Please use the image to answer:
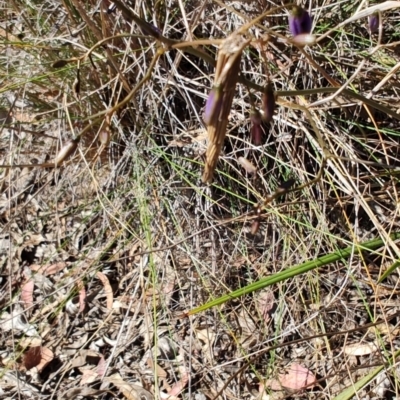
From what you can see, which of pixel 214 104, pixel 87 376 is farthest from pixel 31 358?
pixel 214 104

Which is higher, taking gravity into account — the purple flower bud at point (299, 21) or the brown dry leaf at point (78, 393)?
the purple flower bud at point (299, 21)

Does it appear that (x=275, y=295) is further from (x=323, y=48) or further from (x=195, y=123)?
(x=323, y=48)

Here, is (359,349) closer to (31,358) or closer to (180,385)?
(180,385)

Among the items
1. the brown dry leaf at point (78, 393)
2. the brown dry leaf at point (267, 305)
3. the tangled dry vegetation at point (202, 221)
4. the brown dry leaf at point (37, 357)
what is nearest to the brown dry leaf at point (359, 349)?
the tangled dry vegetation at point (202, 221)

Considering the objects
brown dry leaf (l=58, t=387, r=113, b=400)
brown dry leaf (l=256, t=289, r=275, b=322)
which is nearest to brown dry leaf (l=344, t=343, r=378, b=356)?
brown dry leaf (l=256, t=289, r=275, b=322)

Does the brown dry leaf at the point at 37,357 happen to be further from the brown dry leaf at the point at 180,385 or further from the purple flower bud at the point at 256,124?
the purple flower bud at the point at 256,124

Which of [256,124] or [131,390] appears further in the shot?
[131,390]

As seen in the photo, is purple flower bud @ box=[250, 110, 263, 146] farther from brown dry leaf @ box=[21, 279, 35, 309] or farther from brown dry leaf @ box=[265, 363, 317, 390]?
brown dry leaf @ box=[21, 279, 35, 309]

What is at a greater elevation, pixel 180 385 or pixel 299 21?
pixel 299 21
